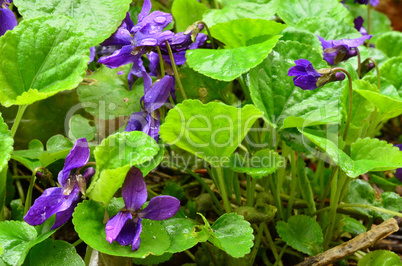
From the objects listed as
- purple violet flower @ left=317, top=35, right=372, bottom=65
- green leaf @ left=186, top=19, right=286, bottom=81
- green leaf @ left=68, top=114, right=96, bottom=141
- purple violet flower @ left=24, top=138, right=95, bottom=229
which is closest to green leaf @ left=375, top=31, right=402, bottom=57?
purple violet flower @ left=317, top=35, right=372, bottom=65

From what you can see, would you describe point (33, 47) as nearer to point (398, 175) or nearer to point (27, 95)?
point (27, 95)

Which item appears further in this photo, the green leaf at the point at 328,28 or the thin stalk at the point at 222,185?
the green leaf at the point at 328,28

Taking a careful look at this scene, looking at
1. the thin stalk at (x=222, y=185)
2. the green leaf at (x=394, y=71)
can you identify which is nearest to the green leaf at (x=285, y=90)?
the thin stalk at (x=222, y=185)

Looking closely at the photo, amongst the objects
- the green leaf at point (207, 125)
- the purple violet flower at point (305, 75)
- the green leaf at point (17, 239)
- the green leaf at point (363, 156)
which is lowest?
the green leaf at point (17, 239)


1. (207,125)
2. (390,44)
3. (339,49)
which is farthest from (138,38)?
(390,44)

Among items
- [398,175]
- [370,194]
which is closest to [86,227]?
[370,194]

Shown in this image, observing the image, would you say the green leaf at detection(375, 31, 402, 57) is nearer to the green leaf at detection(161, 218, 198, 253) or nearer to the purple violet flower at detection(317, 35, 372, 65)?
the purple violet flower at detection(317, 35, 372, 65)

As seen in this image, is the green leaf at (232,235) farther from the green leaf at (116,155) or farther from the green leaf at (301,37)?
the green leaf at (301,37)
